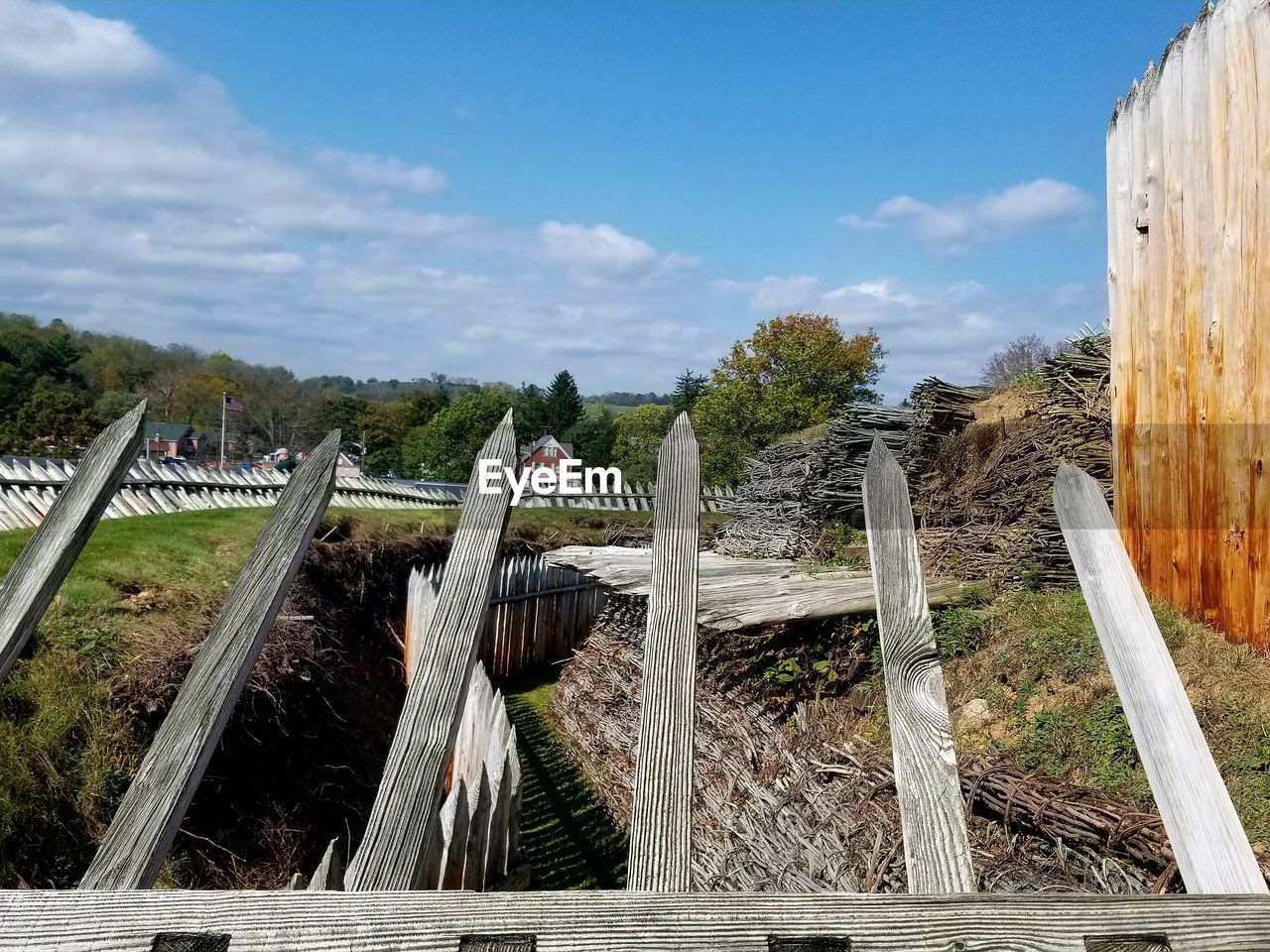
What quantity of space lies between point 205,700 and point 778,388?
33.2 metres

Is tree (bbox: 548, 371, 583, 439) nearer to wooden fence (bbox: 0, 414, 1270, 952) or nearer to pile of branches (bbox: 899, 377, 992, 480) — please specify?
pile of branches (bbox: 899, 377, 992, 480)

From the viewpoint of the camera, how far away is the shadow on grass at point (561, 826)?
6.49m

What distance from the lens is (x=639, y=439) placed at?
151ft

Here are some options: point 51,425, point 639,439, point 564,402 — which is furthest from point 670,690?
point 564,402

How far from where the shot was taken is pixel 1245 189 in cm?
331

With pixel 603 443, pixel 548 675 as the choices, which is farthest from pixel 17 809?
pixel 603 443

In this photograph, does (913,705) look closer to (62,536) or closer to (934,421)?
(62,536)

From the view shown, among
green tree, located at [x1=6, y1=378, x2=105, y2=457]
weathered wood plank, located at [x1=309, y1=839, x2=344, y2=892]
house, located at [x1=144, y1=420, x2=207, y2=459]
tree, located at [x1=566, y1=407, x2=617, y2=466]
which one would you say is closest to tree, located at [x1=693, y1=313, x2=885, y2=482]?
tree, located at [x1=566, y1=407, x2=617, y2=466]

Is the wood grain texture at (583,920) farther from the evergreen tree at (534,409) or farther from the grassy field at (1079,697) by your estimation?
the evergreen tree at (534,409)

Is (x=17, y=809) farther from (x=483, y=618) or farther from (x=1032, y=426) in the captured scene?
(x=1032, y=426)

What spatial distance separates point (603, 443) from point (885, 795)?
48535mm

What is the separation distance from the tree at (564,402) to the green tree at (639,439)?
22.0 ft

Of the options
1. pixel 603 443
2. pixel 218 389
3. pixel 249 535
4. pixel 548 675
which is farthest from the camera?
pixel 218 389

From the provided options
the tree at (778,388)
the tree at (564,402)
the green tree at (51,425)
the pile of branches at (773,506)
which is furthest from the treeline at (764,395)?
the green tree at (51,425)
